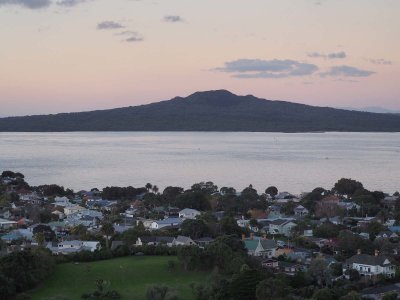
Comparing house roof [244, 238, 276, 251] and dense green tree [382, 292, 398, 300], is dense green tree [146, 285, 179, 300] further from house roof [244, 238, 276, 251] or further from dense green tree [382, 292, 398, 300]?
house roof [244, 238, 276, 251]

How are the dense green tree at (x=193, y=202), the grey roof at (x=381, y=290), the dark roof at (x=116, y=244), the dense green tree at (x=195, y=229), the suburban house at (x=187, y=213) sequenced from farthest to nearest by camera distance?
the dense green tree at (x=193, y=202), the suburban house at (x=187, y=213), the dense green tree at (x=195, y=229), the dark roof at (x=116, y=244), the grey roof at (x=381, y=290)

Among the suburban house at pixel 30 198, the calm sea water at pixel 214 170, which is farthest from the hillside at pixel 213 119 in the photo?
the suburban house at pixel 30 198

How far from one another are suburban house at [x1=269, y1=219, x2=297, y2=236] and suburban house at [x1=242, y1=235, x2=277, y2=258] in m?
4.34

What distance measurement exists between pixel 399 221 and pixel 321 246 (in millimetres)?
7375

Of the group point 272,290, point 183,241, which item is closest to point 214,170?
point 183,241

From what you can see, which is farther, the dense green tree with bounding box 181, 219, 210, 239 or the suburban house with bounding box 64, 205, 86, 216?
the suburban house with bounding box 64, 205, 86, 216

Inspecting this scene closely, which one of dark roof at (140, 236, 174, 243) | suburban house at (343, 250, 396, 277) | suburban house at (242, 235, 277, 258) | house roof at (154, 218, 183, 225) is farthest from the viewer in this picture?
house roof at (154, 218, 183, 225)

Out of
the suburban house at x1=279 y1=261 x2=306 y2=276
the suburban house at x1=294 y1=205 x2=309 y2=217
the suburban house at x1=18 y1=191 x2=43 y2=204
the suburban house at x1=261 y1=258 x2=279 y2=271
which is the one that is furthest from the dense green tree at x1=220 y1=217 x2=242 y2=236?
the suburban house at x1=18 y1=191 x2=43 y2=204

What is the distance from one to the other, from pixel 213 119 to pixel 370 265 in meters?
137

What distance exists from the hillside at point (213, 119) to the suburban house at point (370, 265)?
128355 millimetres

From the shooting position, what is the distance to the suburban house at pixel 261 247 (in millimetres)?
21000

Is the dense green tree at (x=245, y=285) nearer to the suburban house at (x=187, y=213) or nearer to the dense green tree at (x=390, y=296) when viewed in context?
the dense green tree at (x=390, y=296)

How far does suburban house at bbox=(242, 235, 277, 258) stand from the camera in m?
21.0

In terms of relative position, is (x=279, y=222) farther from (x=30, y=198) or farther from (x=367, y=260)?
(x=30, y=198)
